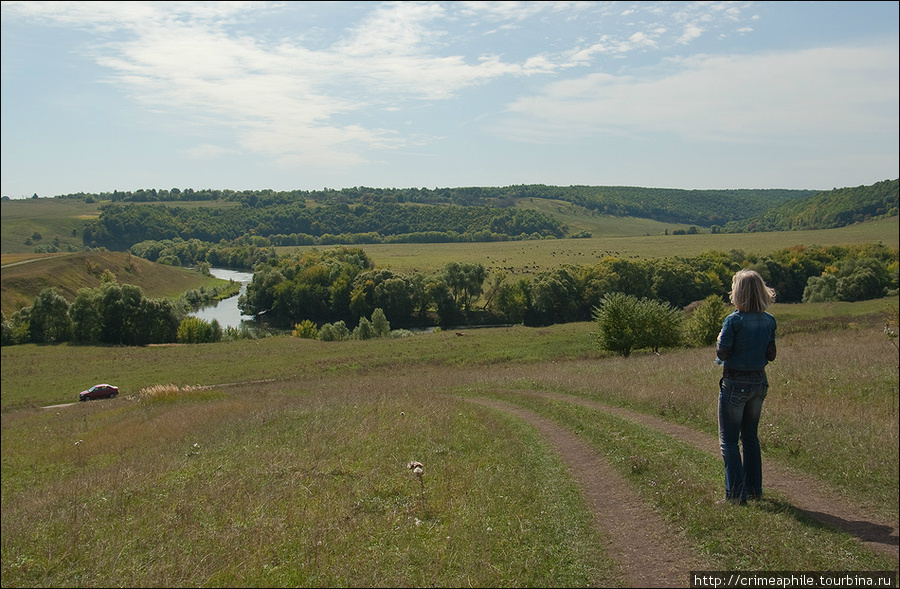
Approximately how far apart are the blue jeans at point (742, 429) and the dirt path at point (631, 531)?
1151 mm

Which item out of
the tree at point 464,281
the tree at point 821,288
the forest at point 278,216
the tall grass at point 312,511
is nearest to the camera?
the tall grass at point 312,511

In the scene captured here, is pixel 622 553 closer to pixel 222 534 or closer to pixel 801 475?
pixel 801 475

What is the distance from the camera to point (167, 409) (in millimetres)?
21531

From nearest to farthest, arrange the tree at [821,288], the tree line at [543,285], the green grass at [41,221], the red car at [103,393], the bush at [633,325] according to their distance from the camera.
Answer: the green grass at [41,221], the red car at [103,393], the bush at [633,325], the tree line at [543,285], the tree at [821,288]

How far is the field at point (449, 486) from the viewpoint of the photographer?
19.6 ft

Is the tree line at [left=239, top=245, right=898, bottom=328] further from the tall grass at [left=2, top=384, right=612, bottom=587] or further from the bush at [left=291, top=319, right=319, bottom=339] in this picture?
the tall grass at [left=2, top=384, right=612, bottom=587]

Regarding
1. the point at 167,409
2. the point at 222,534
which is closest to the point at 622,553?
the point at 222,534

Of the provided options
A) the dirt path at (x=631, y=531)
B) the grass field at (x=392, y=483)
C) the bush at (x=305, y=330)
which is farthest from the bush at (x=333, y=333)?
the dirt path at (x=631, y=531)

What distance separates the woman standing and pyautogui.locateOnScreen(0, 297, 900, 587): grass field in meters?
0.46

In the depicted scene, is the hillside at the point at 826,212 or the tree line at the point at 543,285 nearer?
the tree line at the point at 543,285

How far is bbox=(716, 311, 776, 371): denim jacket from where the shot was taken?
6359mm

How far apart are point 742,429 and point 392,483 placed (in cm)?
540

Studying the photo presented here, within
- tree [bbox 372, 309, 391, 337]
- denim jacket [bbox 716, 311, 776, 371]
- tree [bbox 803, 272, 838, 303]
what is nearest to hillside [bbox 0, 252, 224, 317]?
denim jacket [bbox 716, 311, 776, 371]

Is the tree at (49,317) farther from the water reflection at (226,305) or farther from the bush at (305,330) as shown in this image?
the bush at (305,330)
